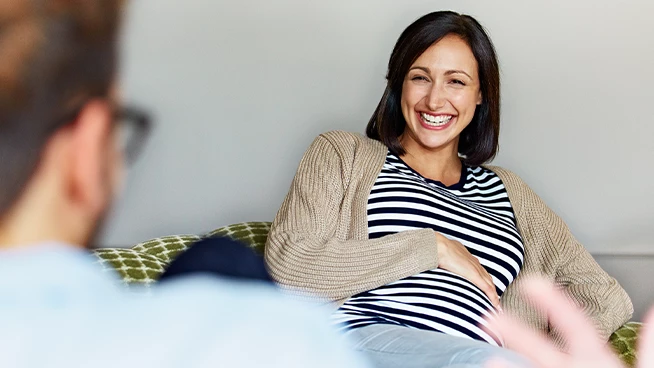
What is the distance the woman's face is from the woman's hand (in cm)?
26

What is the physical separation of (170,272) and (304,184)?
88cm

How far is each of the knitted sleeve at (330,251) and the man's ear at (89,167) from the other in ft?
3.26

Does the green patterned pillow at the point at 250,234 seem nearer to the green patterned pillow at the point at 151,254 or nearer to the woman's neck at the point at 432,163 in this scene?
the green patterned pillow at the point at 151,254

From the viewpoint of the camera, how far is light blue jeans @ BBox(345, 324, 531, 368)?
89cm

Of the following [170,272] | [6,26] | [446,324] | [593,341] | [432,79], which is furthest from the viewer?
[432,79]

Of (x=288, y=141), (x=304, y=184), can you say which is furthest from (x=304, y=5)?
(x=304, y=184)

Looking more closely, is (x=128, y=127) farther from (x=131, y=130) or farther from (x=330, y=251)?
(x=330, y=251)

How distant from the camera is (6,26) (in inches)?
11.7

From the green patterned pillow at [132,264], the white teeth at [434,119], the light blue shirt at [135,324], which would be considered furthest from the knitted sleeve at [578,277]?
the light blue shirt at [135,324]

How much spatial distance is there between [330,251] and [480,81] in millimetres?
548

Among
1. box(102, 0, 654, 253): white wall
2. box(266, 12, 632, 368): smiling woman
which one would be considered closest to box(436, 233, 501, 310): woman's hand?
box(266, 12, 632, 368): smiling woman

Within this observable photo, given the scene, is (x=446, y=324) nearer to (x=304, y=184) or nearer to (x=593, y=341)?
(x=304, y=184)

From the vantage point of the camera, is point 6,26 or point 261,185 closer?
point 6,26

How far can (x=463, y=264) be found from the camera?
1391 mm
